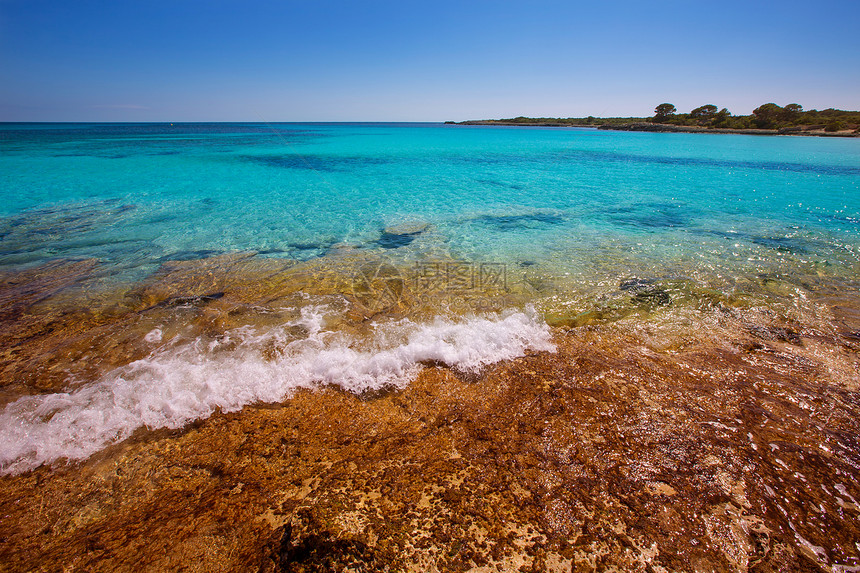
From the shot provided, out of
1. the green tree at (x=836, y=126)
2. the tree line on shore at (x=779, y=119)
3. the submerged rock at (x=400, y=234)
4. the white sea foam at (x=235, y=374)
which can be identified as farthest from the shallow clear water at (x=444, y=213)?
the tree line on shore at (x=779, y=119)

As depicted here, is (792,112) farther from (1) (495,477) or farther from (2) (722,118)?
(1) (495,477)

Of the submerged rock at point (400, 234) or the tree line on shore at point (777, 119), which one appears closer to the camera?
Result: the submerged rock at point (400, 234)

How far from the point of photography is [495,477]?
336cm

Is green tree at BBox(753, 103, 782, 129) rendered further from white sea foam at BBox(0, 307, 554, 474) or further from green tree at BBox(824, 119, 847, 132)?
white sea foam at BBox(0, 307, 554, 474)

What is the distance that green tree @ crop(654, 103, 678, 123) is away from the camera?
109375 millimetres

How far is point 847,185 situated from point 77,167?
54.4 meters

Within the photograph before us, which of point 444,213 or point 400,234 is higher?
point 444,213

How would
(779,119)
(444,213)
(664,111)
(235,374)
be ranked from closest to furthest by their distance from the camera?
(235,374), (444,213), (779,119), (664,111)

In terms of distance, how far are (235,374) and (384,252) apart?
6.07 m

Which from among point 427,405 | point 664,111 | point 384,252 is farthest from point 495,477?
point 664,111

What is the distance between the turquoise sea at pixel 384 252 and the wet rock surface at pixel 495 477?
1.73ft

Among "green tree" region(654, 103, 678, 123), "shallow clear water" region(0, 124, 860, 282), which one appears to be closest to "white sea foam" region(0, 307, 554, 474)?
"shallow clear water" region(0, 124, 860, 282)

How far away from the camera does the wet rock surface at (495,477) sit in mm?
2764

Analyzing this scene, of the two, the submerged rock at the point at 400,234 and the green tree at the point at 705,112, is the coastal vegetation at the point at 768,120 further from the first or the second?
the submerged rock at the point at 400,234
